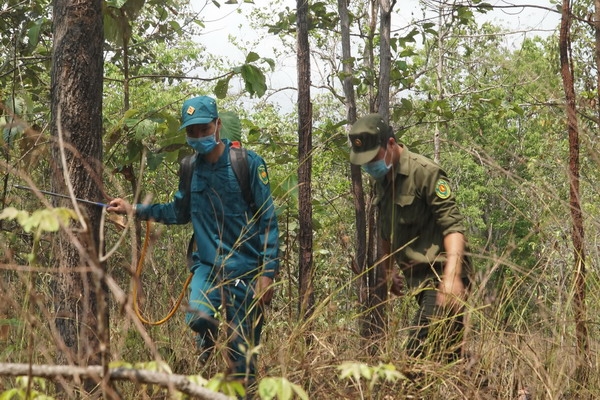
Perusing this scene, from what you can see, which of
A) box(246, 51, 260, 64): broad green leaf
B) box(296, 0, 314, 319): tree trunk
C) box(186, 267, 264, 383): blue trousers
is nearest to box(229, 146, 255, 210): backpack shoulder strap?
box(186, 267, 264, 383): blue trousers

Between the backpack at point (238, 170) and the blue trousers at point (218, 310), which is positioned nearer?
the blue trousers at point (218, 310)

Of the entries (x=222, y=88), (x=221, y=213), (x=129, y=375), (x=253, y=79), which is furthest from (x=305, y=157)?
(x=129, y=375)

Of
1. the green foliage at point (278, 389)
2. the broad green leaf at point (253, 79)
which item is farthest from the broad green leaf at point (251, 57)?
the green foliage at point (278, 389)

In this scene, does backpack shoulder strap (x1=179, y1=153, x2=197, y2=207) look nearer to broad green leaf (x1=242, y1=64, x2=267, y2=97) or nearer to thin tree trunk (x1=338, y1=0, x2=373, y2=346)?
broad green leaf (x1=242, y1=64, x2=267, y2=97)

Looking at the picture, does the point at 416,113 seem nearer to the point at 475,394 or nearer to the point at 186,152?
the point at 186,152

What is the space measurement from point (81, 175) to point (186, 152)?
1.71m

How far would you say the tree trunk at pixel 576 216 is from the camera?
11.3 ft

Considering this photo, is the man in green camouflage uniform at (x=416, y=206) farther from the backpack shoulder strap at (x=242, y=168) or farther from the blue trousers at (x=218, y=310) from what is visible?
the blue trousers at (x=218, y=310)

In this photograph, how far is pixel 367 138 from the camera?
4355mm

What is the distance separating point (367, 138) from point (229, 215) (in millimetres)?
872

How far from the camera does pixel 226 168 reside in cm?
455

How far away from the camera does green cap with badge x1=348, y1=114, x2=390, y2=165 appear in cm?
435

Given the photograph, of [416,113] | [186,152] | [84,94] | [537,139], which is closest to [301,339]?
[84,94]

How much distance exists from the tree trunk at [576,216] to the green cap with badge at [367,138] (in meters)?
0.96
